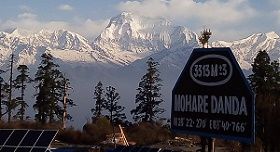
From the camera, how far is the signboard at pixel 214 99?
12.9 meters

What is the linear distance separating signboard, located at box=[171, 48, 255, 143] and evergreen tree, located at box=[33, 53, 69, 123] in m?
Answer: 52.9

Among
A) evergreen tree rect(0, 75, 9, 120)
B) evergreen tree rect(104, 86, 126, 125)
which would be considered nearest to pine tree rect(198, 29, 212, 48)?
evergreen tree rect(0, 75, 9, 120)

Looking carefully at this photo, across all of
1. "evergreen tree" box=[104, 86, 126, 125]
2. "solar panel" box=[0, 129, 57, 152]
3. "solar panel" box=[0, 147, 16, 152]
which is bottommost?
→ "solar panel" box=[0, 147, 16, 152]

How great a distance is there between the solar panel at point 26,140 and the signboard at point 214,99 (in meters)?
7.65

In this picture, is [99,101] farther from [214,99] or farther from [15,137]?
[214,99]

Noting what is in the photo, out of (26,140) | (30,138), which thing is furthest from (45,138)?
(26,140)

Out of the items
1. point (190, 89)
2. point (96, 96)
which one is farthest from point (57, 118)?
point (190, 89)

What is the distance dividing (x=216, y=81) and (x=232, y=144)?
33668 millimetres

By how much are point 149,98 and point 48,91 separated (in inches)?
515

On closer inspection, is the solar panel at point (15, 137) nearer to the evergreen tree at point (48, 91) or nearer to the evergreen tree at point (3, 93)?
the evergreen tree at point (3, 93)

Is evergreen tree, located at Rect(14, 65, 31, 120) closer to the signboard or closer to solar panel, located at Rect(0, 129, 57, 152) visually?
solar panel, located at Rect(0, 129, 57, 152)

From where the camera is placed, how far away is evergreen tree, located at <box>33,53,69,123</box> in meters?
66.9

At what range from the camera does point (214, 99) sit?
13.9 m

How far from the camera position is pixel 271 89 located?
56906 millimetres
